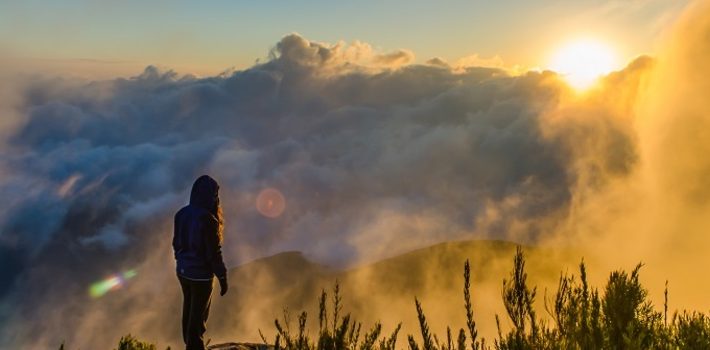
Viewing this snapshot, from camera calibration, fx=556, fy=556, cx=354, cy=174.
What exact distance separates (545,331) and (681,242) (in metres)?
190

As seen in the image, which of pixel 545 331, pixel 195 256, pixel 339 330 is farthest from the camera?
pixel 195 256

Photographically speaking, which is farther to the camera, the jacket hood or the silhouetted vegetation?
the jacket hood

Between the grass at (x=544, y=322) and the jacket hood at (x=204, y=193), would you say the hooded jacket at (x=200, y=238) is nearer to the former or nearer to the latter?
the jacket hood at (x=204, y=193)

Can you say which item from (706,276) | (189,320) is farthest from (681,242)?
(189,320)

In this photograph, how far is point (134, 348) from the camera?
7.33 metres

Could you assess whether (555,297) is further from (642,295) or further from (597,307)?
(642,295)

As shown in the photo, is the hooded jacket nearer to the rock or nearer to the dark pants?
the dark pants

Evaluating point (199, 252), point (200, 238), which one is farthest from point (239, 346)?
point (200, 238)

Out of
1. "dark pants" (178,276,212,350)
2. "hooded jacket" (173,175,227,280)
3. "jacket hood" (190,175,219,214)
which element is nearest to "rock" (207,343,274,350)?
"dark pants" (178,276,212,350)

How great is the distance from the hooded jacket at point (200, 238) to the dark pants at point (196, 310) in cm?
14

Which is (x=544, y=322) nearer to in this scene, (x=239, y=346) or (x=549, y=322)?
(x=549, y=322)

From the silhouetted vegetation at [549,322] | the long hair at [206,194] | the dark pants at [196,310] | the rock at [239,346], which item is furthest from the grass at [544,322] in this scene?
the rock at [239,346]

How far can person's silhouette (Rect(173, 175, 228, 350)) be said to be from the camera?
806cm

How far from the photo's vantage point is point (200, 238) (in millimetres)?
8039
